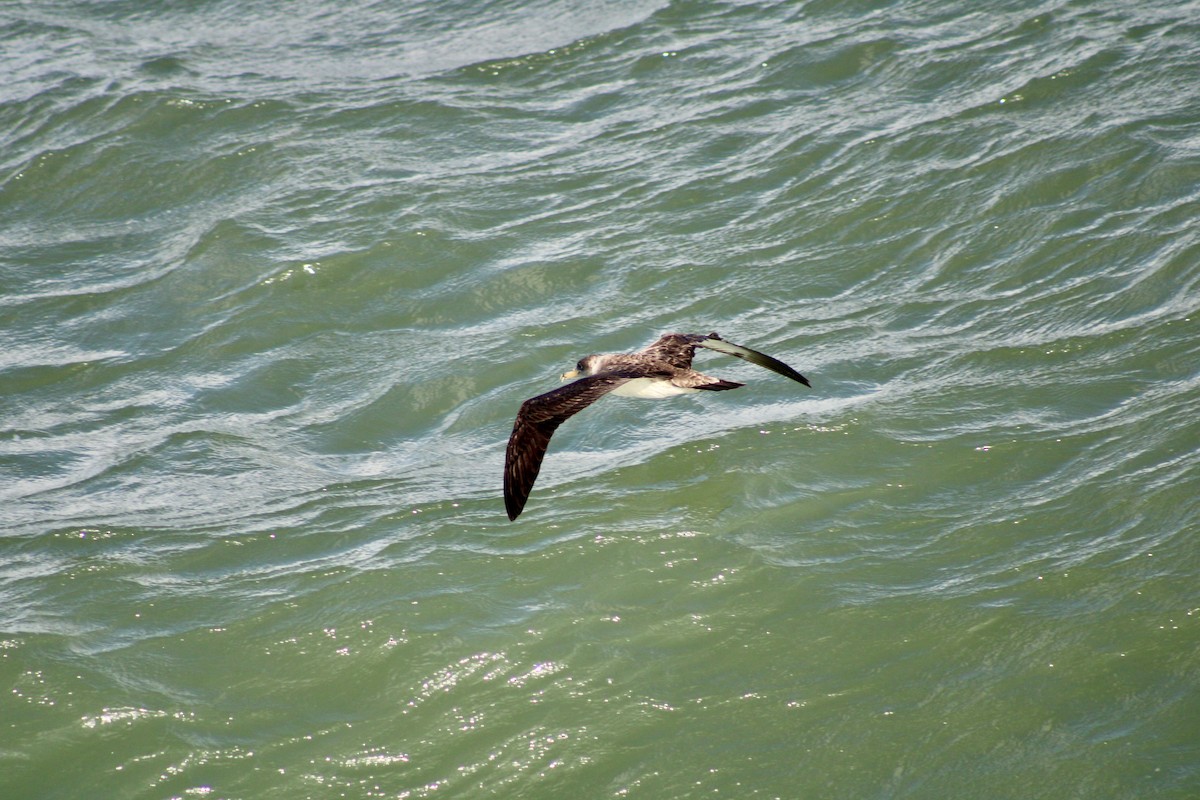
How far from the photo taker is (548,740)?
5.34m

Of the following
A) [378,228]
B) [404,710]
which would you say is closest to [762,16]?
[378,228]

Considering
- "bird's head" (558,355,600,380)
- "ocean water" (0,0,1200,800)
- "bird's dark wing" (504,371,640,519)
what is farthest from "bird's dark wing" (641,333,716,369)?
"bird's dark wing" (504,371,640,519)

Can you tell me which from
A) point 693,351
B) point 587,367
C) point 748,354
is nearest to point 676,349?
point 693,351

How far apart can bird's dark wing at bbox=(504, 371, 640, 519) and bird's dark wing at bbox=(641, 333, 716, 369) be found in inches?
32.0

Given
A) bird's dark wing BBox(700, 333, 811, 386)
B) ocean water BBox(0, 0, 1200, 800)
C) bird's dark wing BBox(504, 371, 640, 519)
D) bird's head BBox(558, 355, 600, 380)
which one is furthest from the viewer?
bird's head BBox(558, 355, 600, 380)

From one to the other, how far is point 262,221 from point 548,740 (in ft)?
22.1

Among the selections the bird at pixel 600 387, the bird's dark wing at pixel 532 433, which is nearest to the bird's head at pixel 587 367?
the bird at pixel 600 387

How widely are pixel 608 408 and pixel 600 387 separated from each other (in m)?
2.05

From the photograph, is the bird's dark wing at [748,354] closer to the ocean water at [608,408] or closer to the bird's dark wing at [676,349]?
the bird's dark wing at [676,349]

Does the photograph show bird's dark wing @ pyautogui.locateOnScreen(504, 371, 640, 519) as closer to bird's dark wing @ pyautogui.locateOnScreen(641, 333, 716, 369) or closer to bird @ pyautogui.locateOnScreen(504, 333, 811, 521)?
bird @ pyautogui.locateOnScreen(504, 333, 811, 521)

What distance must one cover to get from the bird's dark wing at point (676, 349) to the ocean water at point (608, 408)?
695 millimetres

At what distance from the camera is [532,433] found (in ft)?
19.8

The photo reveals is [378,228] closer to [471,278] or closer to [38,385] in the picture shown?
[471,278]

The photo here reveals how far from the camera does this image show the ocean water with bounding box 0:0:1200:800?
17.7 feet
